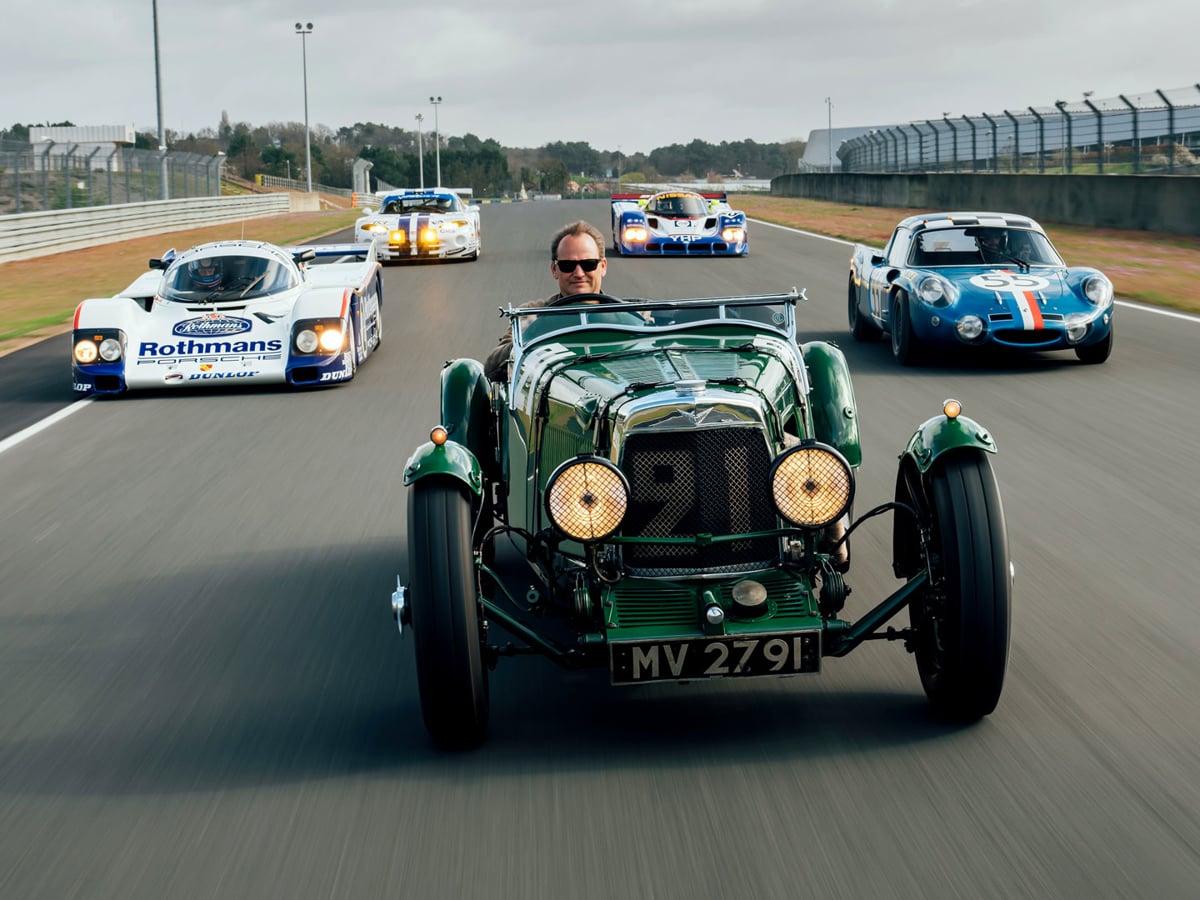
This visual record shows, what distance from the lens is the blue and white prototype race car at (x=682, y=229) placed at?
28.0 m

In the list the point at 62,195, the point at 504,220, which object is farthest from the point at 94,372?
the point at 504,220

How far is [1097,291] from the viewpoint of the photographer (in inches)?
504

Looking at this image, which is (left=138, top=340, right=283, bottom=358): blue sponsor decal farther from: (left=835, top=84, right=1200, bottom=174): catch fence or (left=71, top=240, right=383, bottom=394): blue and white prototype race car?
(left=835, top=84, right=1200, bottom=174): catch fence

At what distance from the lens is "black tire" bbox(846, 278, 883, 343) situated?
1486 cm

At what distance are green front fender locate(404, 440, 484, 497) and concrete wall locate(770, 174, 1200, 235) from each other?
25.1m

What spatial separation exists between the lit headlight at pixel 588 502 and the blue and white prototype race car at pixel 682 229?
77.4 feet

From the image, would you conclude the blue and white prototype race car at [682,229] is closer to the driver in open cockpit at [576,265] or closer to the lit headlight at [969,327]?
the lit headlight at [969,327]

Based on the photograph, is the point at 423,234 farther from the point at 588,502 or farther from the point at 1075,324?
the point at 588,502

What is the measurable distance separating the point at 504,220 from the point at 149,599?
41318 mm

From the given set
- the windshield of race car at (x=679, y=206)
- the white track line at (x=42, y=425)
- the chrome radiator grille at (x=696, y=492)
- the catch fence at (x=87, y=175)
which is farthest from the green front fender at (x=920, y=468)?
the catch fence at (x=87, y=175)

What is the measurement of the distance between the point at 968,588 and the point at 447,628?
1510 mm

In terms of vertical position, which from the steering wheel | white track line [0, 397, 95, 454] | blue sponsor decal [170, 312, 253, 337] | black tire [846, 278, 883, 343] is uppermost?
the steering wheel

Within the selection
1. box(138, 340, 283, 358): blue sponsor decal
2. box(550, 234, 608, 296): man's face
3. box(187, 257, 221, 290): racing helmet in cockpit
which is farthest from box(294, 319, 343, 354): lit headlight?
box(550, 234, 608, 296): man's face

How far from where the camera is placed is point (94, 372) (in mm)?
12375
